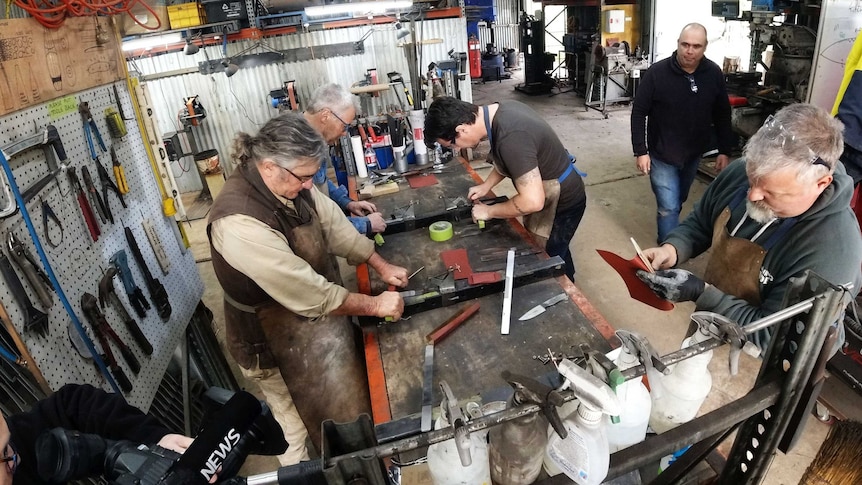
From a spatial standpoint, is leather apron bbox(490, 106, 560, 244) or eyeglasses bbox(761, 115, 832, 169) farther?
leather apron bbox(490, 106, 560, 244)

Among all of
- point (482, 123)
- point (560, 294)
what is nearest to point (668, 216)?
point (482, 123)

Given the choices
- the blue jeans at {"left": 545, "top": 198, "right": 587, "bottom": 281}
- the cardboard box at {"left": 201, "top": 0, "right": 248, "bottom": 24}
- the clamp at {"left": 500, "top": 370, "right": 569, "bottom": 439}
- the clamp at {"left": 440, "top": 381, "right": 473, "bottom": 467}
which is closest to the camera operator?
the clamp at {"left": 440, "top": 381, "right": 473, "bottom": 467}

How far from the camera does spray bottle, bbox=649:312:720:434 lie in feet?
2.99

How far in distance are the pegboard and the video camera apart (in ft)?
2.25

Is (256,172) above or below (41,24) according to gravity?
below

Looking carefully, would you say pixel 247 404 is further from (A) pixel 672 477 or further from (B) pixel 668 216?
(B) pixel 668 216

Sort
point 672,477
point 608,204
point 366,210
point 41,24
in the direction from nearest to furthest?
point 672,477
point 41,24
point 366,210
point 608,204

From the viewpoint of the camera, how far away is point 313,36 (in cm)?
623

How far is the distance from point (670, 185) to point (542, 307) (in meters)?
2.25

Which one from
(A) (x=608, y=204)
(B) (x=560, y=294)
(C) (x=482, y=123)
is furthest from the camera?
(A) (x=608, y=204)

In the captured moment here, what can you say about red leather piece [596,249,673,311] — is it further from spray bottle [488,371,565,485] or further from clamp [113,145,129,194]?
clamp [113,145,129,194]

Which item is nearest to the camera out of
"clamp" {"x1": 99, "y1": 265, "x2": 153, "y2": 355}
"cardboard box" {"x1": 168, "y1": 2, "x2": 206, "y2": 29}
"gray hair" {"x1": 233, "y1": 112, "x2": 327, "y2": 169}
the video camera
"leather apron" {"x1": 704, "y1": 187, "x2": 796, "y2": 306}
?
the video camera

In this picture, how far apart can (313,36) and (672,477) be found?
6.47 meters

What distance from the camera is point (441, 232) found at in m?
2.48
